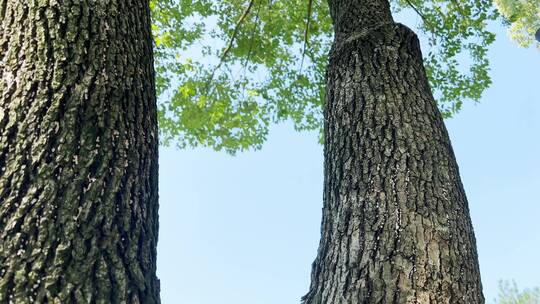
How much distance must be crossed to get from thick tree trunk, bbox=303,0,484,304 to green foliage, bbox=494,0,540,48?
188 inches

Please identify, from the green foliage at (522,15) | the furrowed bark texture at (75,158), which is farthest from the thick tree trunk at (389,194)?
the green foliage at (522,15)

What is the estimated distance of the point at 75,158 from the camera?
165cm

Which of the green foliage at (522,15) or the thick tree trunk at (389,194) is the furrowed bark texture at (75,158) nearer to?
the thick tree trunk at (389,194)

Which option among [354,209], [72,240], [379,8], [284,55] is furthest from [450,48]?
[72,240]

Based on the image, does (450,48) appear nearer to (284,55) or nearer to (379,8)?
(284,55)

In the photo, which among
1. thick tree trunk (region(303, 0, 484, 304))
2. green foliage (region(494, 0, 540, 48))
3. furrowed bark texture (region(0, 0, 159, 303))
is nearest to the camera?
furrowed bark texture (region(0, 0, 159, 303))

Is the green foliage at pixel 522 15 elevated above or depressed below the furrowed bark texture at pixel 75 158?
above

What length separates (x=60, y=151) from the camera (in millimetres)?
1631

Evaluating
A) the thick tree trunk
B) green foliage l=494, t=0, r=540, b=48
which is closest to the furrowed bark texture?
the thick tree trunk

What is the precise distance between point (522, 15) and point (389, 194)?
30.9 feet

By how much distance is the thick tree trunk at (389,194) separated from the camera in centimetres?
211

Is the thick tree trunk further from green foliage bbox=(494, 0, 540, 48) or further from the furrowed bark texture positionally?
green foliage bbox=(494, 0, 540, 48)

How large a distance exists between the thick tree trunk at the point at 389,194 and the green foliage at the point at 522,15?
477 cm

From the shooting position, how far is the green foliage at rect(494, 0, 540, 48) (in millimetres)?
10495
